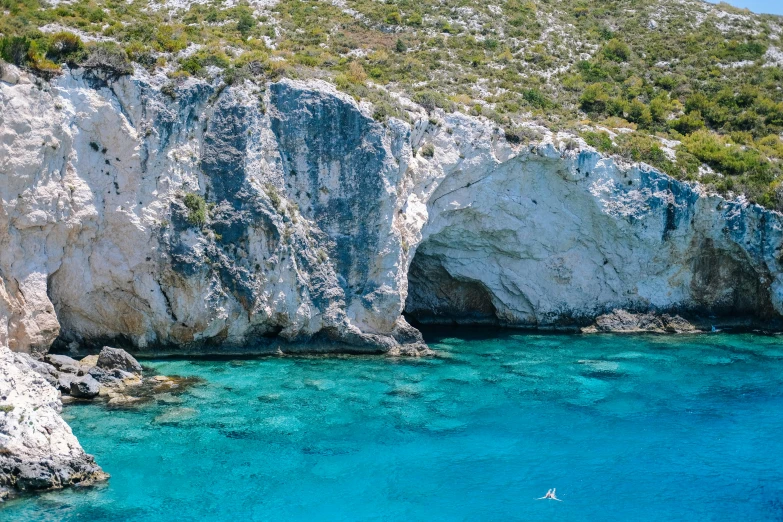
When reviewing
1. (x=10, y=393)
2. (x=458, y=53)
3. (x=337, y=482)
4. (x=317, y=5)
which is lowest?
(x=337, y=482)

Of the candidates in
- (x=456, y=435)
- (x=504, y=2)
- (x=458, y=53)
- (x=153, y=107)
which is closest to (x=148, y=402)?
(x=456, y=435)

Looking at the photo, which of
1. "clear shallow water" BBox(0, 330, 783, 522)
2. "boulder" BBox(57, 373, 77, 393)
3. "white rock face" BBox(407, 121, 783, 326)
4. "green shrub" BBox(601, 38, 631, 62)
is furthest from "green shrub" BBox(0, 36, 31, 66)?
"green shrub" BBox(601, 38, 631, 62)

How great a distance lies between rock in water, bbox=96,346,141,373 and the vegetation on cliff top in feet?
30.2

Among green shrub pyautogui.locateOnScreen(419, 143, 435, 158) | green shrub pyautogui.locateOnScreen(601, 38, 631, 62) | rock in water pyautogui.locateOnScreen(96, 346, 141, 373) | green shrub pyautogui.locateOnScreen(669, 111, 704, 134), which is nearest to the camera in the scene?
rock in water pyautogui.locateOnScreen(96, 346, 141, 373)

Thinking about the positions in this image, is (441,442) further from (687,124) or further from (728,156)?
(687,124)

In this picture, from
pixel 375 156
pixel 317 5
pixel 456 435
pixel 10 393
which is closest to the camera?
pixel 10 393

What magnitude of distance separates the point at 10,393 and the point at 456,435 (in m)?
10.7

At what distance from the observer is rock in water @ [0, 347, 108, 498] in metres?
13.6

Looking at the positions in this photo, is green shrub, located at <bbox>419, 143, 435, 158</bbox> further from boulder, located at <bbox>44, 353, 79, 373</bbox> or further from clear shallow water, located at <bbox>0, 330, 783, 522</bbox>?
boulder, located at <bbox>44, 353, 79, 373</bbox>

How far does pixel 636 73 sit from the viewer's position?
4188 cm

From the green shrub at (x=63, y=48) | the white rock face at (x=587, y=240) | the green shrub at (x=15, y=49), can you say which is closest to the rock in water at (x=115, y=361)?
the green shrub at (x=15, y=49)

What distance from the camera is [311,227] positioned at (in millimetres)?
25578

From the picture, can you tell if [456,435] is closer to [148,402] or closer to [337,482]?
[337,482]

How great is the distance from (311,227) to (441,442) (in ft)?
35.4
